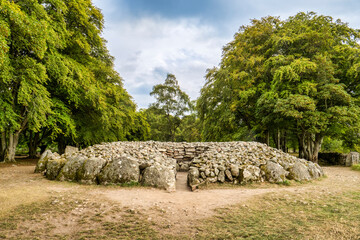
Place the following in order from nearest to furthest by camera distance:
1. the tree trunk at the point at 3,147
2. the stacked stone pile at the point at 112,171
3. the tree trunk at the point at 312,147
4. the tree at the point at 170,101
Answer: the stacked stone pile at the point at 112,171, the tree trunk at the point at 3,147, the tree trunk at the point at 312,147, the tree at the point at 170,101

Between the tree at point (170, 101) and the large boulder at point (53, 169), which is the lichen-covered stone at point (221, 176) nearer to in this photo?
the large boulder at point (53, 169)

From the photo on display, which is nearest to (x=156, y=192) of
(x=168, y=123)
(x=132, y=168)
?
(x=132, y=168)

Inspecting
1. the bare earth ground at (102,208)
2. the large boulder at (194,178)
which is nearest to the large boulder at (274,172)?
the bare earth ground at (102,208)

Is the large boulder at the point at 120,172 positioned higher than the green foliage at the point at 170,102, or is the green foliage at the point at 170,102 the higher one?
the green foliage at the point at 170,102

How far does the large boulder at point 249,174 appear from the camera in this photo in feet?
21.7

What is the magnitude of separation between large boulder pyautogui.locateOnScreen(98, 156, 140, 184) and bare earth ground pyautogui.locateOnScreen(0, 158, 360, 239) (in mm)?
383

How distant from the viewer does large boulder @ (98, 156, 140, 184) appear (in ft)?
20.3

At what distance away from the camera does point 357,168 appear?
11.1 m

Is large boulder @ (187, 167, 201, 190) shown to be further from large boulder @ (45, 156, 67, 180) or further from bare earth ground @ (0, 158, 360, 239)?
large boulder @ (45, 156, 67, 180)

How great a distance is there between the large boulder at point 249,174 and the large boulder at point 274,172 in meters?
0.30

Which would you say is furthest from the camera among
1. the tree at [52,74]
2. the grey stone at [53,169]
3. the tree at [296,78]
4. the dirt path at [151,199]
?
the tree at [296,78]

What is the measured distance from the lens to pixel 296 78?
11453mm

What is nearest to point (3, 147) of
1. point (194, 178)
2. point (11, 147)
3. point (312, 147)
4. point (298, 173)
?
point (11, 147)

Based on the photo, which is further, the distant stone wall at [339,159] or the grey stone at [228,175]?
the distant stone wall at [339,159]
